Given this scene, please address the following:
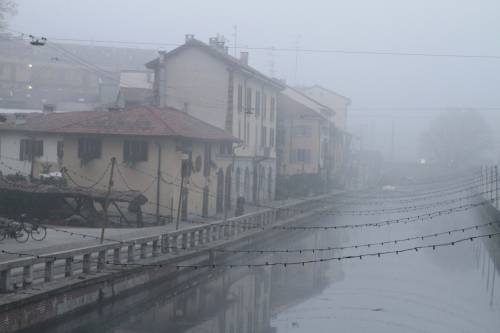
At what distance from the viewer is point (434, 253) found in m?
32.8

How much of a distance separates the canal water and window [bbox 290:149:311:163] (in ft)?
82.1

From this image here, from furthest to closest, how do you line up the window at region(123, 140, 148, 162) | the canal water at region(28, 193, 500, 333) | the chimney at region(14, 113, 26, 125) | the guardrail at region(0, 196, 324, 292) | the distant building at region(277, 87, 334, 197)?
the distant building at region(277, 87, 334, 197)
the chimney at region(14, 113, 26, 125)
the window at region(123, 140, 148, 162)
the canal water at region(28, 193, 500, 333)
the guardrail at region(0, 196, 324, 292)

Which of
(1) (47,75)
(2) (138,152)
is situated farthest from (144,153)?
(1) (47,75)

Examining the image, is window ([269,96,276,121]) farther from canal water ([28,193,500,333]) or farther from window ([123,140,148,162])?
window ([123,140,148,162])

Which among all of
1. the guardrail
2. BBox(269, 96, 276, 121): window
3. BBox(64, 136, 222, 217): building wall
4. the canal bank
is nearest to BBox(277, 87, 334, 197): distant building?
BBox(269, 96, 276, 121): window

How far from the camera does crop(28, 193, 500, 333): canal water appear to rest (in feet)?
55.0

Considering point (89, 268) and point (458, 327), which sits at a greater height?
point (89, 268)

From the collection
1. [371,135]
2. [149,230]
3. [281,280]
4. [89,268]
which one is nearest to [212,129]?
[149,230]

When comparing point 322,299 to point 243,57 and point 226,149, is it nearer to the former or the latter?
point 226,149

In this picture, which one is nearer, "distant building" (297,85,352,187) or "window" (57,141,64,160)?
"window" (57,141,64,160)

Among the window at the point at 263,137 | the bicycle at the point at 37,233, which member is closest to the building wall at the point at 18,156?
the bicycle at the point at 37,233

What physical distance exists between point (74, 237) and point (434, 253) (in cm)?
1890

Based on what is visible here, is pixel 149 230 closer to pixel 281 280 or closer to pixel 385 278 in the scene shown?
pixel 281 280

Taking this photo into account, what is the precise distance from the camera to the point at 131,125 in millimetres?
29594
